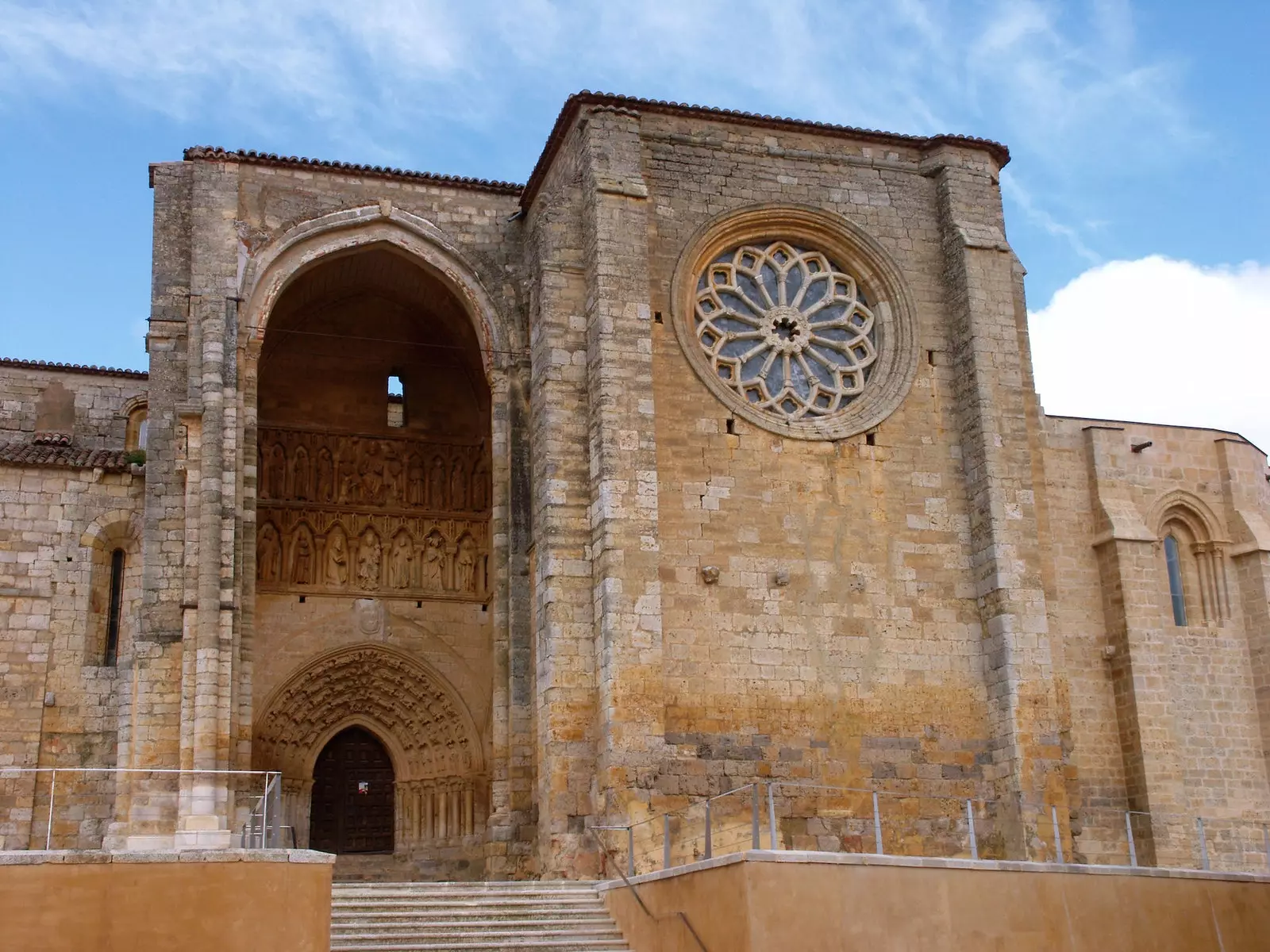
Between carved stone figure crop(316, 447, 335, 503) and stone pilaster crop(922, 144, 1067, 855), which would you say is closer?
stone pilaster crop(922, 144, 1067, 855)

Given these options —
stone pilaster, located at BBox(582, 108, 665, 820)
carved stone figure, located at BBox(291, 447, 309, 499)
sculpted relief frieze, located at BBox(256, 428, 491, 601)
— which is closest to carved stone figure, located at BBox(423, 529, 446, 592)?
sculpted relief frieze, located at BBox(256, 428, 491, 601)

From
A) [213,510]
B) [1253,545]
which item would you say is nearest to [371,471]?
[213,510]

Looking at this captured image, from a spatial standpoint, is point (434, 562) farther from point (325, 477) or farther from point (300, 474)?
point (300, 474)

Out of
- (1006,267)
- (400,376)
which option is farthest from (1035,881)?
(400,376)

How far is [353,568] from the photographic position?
59.9 ft

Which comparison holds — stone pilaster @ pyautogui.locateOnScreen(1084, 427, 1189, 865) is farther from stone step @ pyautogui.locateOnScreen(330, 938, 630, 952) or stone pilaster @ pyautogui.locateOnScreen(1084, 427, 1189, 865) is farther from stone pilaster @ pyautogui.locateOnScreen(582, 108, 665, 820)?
stone step @ pyautogui.locateOnScreen(330, 938, 630, 952)

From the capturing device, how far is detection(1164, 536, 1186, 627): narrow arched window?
1867cm

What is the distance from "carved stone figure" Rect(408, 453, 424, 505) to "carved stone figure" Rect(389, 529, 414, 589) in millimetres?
452

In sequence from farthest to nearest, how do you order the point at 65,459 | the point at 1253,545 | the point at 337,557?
the point at 1253,545 → the point at 337,557 → the point at 65,459

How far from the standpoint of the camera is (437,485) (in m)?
19.1

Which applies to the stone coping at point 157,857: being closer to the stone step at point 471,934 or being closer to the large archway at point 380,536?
the stone step at point 471,934

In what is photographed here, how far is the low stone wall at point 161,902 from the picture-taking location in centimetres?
973

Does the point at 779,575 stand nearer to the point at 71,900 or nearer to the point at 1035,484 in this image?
the point at 1035,484

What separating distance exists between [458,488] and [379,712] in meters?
2.89
